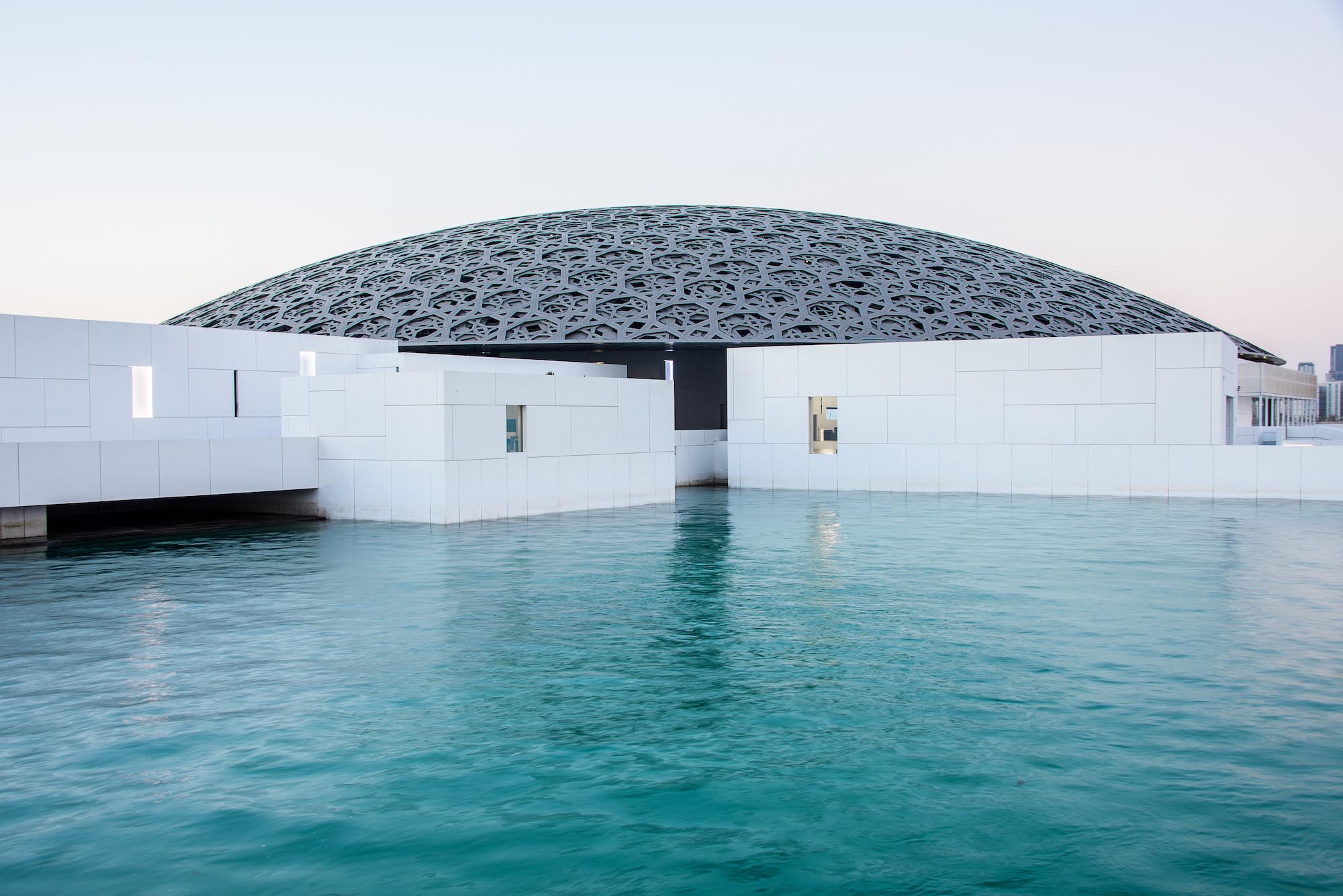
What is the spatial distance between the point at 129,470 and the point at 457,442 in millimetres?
5073

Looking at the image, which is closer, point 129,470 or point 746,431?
point 129,470

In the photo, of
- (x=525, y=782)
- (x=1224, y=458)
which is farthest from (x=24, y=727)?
(x=1224, y=458)

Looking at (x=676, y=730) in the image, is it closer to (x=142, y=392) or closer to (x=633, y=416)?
(x=633, y=416)

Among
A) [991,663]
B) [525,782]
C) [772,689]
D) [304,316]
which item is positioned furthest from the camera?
[304,316]

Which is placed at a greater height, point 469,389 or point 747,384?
point 747,384

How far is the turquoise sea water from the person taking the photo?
503cm

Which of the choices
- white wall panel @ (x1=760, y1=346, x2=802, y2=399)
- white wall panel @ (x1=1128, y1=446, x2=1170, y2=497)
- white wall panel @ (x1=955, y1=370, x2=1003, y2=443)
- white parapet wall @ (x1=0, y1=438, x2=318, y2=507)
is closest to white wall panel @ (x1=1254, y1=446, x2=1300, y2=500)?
white wall panel @ (x1=1128, y1=446, x2=1170, y2=497)

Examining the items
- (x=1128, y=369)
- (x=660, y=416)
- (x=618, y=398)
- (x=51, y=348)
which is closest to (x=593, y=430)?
(x=618, y=398)

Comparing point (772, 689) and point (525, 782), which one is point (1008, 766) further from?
Result: point (525, 782)

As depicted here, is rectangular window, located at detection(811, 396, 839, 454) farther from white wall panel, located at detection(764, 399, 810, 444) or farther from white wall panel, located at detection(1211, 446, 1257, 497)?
white wall panel, located at detection(1211, 446, 1257, 497)

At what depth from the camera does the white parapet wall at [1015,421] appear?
23406mm

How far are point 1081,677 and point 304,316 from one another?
119 feet

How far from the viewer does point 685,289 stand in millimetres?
37312

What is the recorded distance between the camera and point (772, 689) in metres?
7.81
